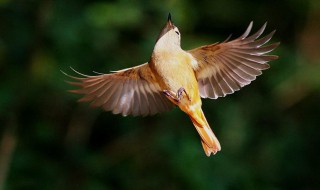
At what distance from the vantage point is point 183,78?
2436mm

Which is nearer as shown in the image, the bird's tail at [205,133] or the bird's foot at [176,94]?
the bird's foot at [176,94]

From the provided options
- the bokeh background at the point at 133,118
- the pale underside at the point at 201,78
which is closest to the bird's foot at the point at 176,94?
the pale underside at the point at 201,78

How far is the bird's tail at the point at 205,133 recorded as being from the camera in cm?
244

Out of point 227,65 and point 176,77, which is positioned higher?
point 227,65

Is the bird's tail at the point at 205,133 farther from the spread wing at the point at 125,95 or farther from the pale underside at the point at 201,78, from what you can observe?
the spread wing at the point at 125,95

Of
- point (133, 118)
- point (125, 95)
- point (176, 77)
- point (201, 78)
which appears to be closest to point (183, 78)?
point (176, 77)

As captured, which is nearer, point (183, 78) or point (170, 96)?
point (170, 96)

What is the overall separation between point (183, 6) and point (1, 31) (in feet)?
4.44

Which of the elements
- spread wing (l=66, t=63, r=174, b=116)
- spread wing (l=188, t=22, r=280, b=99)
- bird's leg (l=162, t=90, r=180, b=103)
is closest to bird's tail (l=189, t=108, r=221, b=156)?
bird's leg (l=162, t=90, r=180, b=103)

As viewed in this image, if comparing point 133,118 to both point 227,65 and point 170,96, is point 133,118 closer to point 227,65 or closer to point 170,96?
point 227,65

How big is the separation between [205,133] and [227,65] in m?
0.36

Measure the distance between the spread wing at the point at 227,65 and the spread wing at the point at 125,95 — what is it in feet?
0.72

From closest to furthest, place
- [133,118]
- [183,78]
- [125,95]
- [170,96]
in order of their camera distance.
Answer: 1. [170,96]
2. [183,78]
3. [125,95]
4. [133,118]

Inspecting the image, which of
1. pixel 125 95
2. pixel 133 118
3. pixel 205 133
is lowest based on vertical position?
pixel 205 133
